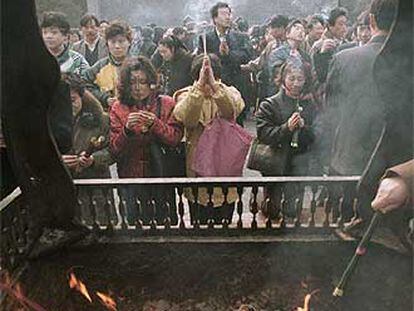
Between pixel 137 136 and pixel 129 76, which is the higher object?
pixel 129 76

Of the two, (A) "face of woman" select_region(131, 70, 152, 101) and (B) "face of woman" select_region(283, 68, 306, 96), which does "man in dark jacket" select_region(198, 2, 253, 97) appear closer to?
(B) "face of woman" select_region(283, 68, 306, 96)

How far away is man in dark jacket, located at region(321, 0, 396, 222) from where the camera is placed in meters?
3.31

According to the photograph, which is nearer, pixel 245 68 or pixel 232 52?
pixel 232 52

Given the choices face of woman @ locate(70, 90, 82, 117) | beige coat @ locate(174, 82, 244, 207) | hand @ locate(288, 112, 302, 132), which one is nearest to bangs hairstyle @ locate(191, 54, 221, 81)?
beige coat @ locate(174, 82, 244, 207)

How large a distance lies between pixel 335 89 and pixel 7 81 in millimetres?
2630

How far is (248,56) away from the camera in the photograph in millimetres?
7363

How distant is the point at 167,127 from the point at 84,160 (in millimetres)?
622

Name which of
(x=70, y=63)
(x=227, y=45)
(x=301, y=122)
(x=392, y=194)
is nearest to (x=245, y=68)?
(x=227, y=45)

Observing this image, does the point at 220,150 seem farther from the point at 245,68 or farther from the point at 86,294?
the point at 245,68

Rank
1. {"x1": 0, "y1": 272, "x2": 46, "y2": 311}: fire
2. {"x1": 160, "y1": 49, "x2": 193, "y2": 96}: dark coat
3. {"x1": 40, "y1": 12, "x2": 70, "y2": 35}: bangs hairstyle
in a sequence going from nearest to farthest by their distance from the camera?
{"x1": 0, "y1": 272, "x2": 46, "y2": 311}: fire, {"x1": 40, "y1": 12, "x2": 70, "y2": 35}: bangs hairstyle, {"x1": 160, "y1": 49, "x2": 193, "y2": 96}: dark coat

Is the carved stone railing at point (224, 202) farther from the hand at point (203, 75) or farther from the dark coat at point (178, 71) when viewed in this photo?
the dark coat at point (178, 71)

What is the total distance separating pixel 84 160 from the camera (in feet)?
11.5

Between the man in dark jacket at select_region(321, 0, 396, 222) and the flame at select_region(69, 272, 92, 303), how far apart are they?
191 cm

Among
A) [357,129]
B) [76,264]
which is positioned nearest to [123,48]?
[357,129]
